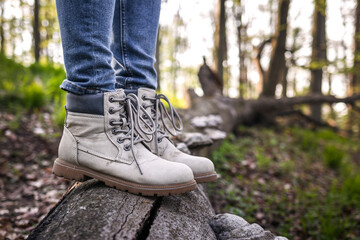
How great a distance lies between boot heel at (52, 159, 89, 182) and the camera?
1.14 m

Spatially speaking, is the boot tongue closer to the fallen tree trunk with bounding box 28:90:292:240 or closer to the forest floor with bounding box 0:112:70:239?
the fallen tree trunk with bounding box 28:90:292:240

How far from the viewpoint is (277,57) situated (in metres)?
6.31

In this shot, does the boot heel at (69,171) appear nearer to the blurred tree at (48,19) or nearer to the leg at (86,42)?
the leg at (86,42)

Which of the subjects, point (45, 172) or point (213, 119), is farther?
point (213, 119)

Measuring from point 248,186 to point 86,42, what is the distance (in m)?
2.31

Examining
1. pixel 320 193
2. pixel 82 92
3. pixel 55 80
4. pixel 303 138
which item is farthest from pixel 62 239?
pixel 303 138

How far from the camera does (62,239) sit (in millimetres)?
759

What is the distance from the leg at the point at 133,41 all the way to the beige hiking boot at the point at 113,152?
18cm

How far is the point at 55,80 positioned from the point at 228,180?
3462mm

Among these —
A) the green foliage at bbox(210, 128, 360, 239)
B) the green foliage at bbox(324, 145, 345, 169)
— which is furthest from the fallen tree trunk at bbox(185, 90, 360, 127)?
the green foliage at bbox(324, 145, 345, 169)

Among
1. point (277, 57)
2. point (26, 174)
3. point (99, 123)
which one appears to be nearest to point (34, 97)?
point (26, 174)

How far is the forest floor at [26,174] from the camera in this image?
1.74 m

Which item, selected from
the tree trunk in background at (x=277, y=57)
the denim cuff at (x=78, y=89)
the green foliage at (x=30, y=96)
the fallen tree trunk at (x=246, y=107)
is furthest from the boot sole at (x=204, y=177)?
the tree trunk in background at (x=277, y=57)

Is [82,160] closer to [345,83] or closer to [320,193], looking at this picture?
[320,193]
